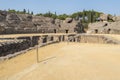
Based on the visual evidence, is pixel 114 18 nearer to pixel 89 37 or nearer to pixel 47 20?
pixel 47 20

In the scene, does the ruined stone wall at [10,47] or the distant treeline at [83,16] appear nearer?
the ruined stone wall at [10,47]

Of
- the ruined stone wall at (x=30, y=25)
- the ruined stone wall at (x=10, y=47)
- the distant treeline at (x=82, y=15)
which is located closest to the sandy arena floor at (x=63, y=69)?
the ruined stone wall at (x=10, y=47)

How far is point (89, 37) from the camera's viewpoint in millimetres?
36344

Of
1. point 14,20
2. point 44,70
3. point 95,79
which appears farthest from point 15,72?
point 14,20

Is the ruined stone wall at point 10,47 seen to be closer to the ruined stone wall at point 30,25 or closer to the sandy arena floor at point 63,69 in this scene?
the sandy arena floor at point 63,69

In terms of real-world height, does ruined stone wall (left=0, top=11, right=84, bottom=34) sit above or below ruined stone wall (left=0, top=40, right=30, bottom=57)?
above

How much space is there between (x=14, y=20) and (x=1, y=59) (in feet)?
107

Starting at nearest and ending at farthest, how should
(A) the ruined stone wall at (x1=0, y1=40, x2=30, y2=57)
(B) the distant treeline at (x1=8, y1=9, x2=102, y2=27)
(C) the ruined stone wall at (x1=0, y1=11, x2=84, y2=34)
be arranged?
(A) the ruined stone wall at (x1=0, y1=40, x2=30, y2=57) < (C) the ruined stone wall at (x1=0, y1=11, x2=84, y2=34) < (B) the distant treeline at (x1=8, y1=9, x2=102, y2=27)

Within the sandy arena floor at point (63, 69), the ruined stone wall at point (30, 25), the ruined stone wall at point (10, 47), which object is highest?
the ruined stone wall at point (30, 25)

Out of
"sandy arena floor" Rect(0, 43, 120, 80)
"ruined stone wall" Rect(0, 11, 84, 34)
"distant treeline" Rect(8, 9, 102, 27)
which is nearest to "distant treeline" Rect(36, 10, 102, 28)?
"distant treeline" Rect(8, 9, 102, 27)

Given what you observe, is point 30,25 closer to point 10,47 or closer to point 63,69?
point 10,47

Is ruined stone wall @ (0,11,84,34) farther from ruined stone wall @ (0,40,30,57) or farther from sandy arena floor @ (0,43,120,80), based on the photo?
sandy arena floor @ (0,43,120,80)

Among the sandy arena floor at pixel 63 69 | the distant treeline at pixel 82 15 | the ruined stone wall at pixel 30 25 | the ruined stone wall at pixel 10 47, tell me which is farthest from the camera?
the distant treeline at pixel 82 15

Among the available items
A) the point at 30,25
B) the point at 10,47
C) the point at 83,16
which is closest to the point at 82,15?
the point at 83,16
